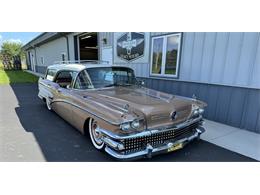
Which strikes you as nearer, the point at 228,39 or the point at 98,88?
the point at 98,88

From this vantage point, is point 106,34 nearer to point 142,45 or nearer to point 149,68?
point 142,45

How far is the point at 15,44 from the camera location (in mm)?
45656

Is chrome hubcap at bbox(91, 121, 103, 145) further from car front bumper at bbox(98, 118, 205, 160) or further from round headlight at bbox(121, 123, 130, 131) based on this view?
round headlight at bbox(121, 123, 130, 131)

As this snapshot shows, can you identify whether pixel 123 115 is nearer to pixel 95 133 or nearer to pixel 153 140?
pixel 153 140

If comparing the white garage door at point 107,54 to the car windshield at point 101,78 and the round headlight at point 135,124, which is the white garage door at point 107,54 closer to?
the car windshield at point 101,78

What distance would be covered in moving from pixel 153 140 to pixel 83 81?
2.18 metres

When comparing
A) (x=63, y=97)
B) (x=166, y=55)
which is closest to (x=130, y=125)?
(x=63, y=97)

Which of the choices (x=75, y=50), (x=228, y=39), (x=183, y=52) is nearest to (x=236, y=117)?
(x=228, y=39)

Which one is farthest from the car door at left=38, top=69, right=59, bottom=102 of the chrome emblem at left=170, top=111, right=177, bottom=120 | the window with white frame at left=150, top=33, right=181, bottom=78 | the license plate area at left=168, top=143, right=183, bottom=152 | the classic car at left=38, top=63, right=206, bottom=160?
the window with white frame at left=150, top=33, right=181, bottom=78

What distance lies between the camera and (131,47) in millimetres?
8031

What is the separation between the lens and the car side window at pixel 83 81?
13.0ft

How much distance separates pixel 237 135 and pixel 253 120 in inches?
25.2

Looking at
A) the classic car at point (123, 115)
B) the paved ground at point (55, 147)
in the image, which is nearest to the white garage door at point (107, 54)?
the classic car at point (123, 115)

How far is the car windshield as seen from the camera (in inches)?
157
